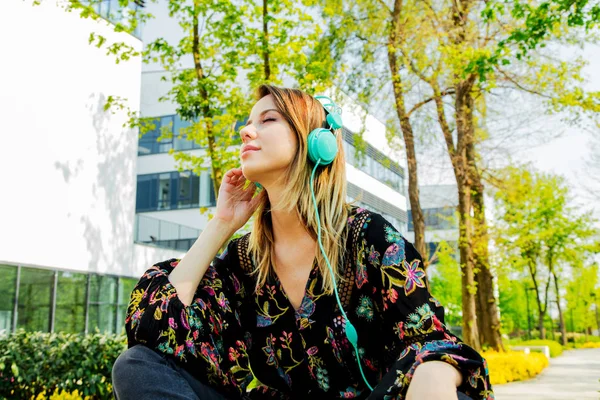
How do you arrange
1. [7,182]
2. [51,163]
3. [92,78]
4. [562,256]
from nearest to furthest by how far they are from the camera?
[7,182]
[51,163]
[92,78]
[562,256]

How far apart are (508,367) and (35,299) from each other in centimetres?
1243

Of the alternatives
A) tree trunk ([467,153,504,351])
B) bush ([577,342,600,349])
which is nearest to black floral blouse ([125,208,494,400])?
tree trunk ([467,153,504,351])

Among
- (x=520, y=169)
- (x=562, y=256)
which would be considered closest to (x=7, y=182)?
(x=520, y=169)

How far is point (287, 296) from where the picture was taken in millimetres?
2281

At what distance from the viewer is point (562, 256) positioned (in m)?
Result: 27.9

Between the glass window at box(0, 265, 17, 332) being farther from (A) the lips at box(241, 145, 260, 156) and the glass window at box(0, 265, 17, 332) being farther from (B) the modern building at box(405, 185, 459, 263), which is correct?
(A) the lips at box(241, 145, 260, 156)

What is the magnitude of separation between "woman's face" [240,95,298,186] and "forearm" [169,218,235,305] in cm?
28

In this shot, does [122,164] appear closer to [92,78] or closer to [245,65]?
[92,78]

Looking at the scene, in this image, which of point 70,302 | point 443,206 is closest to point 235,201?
point 70,302

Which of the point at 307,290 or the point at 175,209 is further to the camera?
the point at 175,209

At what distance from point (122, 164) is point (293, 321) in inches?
715

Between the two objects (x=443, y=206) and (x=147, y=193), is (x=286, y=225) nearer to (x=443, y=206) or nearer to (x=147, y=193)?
(x=443, y=206)

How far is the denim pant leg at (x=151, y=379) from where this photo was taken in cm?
178

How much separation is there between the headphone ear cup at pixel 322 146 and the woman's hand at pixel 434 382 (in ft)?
3.06
